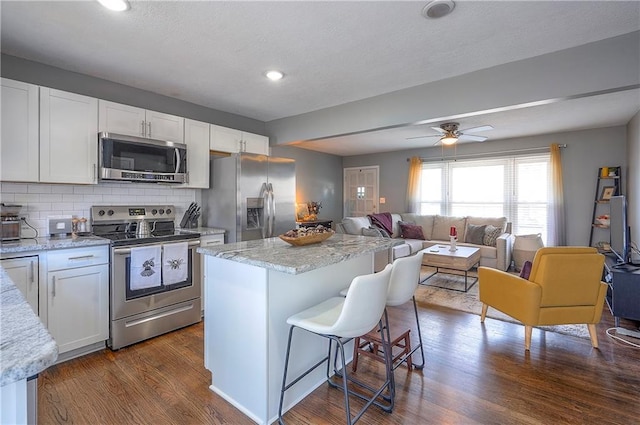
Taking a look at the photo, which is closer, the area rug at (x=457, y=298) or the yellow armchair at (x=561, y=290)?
the yellow armchair at (x=561, y=290)

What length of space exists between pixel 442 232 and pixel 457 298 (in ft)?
7.90

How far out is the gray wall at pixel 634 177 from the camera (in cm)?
390

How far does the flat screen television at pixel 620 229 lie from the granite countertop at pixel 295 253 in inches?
91.9

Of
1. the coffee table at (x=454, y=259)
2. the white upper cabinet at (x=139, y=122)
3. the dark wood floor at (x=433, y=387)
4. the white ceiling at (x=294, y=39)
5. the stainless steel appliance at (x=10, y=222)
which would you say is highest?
the white ceiling at (x=294, y=39)

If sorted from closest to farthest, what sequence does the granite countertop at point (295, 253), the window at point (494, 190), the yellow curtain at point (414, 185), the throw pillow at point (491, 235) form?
the granite countertop at point (295, 253) → the throw pillow at point (491, 235) → the window at point (494, 190) → the yellow curtain at point (414, 185)

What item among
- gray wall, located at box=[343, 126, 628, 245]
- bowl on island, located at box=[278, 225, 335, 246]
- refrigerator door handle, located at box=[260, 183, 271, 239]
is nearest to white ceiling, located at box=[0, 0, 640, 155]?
refrigerator door handle, located at box=[260, 183, 271, 239]

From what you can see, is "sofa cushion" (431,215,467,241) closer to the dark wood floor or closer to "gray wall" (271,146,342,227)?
"gray wall" (271,146,342,227)

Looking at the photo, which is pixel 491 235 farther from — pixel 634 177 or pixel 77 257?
pixel 77 257

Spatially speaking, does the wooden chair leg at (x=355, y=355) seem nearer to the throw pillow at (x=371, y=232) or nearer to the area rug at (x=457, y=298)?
the area rug at (x=457, y=298)

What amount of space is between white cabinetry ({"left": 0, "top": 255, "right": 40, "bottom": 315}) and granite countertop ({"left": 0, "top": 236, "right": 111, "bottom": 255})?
8cm

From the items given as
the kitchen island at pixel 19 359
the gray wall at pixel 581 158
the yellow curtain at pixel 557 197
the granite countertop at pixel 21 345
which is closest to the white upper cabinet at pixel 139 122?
the granite countertop at pixel 21 345

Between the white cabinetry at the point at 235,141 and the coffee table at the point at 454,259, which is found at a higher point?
the white cabinetry at the point at 235,141

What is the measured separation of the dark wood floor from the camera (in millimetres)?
1878

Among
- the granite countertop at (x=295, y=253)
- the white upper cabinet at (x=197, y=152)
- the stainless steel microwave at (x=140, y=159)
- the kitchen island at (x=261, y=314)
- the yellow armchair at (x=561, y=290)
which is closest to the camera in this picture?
the granite countertop at (x=295, y=253)
